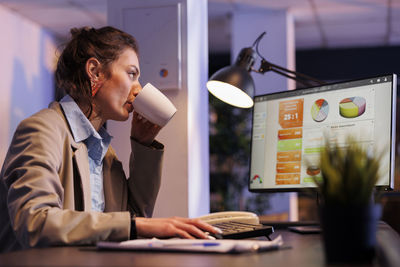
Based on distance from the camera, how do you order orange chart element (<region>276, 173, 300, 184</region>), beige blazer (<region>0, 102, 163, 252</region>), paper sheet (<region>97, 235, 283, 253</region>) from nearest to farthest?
paper sheet (<region>97, 235, 283, 253</region>) < beige blazer (<region>0, 102, 163, 252</region>) < orange chart element (<region>276, 173, 300, 184</region>)

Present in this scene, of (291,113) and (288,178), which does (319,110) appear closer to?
(291,113)

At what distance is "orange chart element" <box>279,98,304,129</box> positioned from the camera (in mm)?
1701

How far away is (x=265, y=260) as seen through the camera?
842 millimetres

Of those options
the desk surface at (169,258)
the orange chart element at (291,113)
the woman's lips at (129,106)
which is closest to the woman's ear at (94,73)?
the woman's lips at (129,106)

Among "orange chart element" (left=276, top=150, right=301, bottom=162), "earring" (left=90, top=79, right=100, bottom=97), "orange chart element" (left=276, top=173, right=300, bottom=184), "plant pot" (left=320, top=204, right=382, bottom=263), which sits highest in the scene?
"earring" (left=90, top=79, right=100, bottom=97)

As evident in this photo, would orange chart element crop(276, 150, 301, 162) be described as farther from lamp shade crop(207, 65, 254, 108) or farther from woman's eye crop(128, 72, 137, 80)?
woman's eye crop(128, 72, 137, 80)

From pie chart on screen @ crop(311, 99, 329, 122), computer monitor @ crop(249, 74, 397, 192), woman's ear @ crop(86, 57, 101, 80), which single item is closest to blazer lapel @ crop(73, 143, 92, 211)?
woman's ear @ crop(86, 57, 101, 80)

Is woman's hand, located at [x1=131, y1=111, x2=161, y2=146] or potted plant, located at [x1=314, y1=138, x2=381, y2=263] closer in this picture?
potted plant, located at [x1=314, y1=138, x2=381, y2=263]

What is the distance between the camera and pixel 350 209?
780mm

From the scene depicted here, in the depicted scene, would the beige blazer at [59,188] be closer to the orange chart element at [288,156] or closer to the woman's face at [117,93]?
the woman's face at [117,93]

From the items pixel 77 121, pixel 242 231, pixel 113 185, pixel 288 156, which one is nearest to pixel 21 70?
pixel 113 185

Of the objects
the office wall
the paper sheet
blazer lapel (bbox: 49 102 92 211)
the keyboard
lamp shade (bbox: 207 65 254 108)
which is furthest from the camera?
the office wall

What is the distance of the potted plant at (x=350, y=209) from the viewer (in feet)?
2.57

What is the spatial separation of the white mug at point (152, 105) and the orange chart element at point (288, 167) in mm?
403
